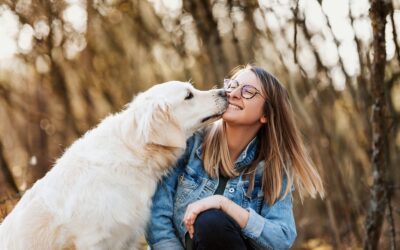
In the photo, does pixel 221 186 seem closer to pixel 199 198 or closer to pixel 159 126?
pixel 199 198

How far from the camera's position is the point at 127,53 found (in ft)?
29.1

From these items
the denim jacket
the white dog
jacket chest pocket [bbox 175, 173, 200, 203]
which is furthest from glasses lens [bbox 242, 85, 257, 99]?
jacket chest pocket [bbox 175, 173, 200, 203]

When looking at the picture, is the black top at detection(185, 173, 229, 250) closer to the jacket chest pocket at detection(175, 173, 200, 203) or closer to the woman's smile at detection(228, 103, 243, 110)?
the jacket chest pocket at detection(175, 173, 200, 203)

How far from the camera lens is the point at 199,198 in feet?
10.7

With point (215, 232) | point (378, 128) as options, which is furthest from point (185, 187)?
point (378, 128)

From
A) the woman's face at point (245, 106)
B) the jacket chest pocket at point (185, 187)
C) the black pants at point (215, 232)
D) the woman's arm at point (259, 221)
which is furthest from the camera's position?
the woman's face at point (245, 106)

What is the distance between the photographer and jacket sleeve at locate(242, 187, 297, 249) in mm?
3104

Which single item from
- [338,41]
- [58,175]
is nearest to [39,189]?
[58,175]

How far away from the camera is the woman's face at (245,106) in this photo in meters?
3.41

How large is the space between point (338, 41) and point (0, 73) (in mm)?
4985

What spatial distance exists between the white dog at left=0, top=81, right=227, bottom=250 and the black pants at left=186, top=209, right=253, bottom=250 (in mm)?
419

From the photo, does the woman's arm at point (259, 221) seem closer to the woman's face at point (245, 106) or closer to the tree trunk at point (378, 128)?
the woman's face at point (245, 106)

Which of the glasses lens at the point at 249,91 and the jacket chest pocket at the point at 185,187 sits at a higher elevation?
the glasses lens at the point at 249,91

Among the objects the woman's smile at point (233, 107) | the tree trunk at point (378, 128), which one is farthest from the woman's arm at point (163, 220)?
the tree trunk at point (378, 128)
